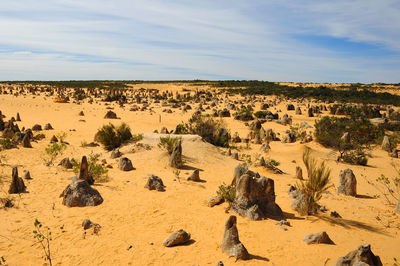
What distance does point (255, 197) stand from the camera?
6816mm

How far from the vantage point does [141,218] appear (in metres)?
6.62

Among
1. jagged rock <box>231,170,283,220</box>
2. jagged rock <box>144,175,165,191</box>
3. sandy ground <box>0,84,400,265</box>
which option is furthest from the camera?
jagged rock <box>144,175,165,191</box>

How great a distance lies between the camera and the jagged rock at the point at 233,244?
500cm

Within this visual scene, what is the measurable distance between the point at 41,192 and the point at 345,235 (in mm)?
7803

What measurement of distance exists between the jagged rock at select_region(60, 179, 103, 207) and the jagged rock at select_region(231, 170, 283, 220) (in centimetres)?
363

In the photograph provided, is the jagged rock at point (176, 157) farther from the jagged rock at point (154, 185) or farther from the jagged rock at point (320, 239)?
the jagged rock at point (320, 239)

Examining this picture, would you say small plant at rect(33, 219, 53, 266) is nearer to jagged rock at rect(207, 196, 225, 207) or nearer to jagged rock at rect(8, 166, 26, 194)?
jagged rock at rect(8, 166, 26, 194)

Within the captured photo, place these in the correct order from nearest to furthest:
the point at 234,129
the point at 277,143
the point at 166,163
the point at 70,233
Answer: the point at 70,233
the point at 166,163
the point at 277,143
the point at 234,129

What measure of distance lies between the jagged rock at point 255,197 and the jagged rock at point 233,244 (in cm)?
156

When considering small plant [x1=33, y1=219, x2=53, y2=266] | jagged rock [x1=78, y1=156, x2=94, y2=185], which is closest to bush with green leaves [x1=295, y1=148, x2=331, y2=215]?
small plant [x1=33, y1=219, x2=53, y2=266]

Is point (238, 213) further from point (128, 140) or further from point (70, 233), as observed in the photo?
point (128, 140)

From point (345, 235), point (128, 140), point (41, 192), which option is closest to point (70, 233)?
point (41, 192)

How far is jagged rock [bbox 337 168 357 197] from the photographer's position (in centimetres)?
873

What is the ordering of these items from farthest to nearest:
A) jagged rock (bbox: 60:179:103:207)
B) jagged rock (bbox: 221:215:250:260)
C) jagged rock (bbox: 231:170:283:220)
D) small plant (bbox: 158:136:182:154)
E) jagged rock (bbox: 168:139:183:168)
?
small plant (bbox: 158:136:182:154), jagged rock (bbox: 168:139:183:168), jagged rock (bbox: 60:179:103:207), jagged rock (bbox: 231:170:283:220), jagged rock (bbox: 221:215:250:260)
